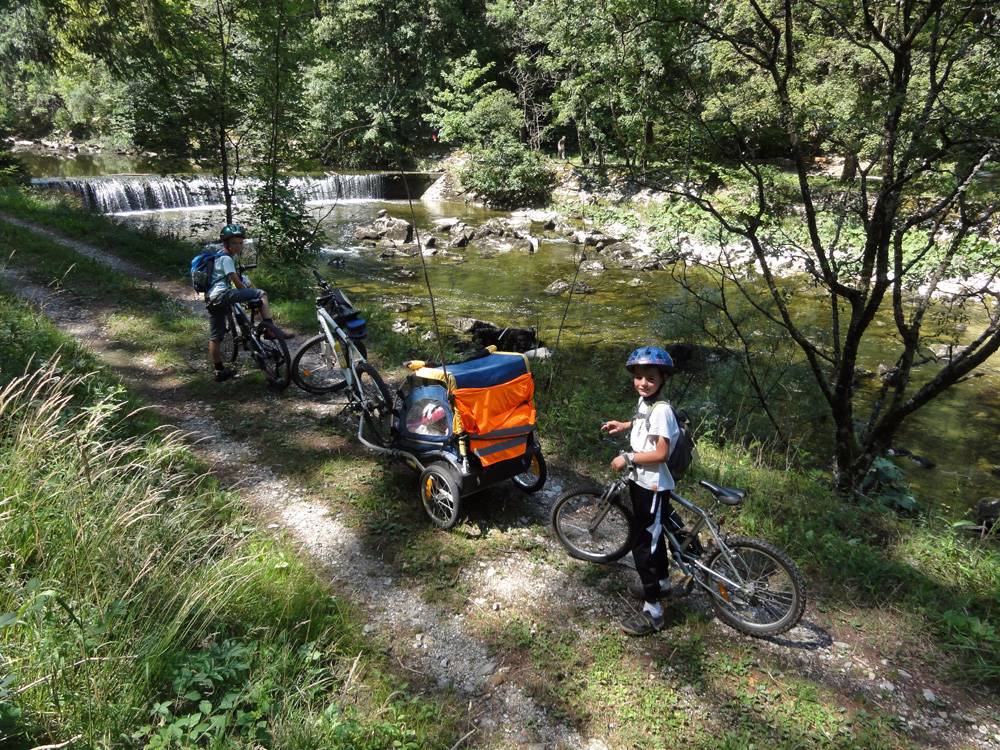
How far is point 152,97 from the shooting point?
10688 millimetres

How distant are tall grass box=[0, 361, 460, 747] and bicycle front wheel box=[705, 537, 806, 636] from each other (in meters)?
2.00

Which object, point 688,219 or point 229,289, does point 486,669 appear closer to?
point 229,289

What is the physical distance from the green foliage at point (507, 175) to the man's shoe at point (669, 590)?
24075 millimetres

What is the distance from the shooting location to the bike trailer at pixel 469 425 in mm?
4047

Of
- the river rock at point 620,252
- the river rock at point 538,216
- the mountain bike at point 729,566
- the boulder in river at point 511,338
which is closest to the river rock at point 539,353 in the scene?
the boulder in river at point 511,338

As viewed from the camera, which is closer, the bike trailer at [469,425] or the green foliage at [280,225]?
the bike trailer at [469,425]

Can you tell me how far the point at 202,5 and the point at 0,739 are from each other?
44.5 ft

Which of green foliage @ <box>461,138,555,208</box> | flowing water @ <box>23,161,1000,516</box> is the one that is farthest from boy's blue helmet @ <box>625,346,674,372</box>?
green foliage @ <box>461,138,555,208</box>

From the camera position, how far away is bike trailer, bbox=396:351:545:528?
159 inches

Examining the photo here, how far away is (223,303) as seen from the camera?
648 cm

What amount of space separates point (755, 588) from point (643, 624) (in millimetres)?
771

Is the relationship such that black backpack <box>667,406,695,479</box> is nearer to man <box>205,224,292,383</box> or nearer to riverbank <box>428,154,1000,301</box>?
riverbank <box>428,154,1000,301</box>

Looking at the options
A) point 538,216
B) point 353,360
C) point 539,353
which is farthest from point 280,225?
point 538,216

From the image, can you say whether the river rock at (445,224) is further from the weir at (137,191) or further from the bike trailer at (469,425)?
the bike trailer at (469,425)
